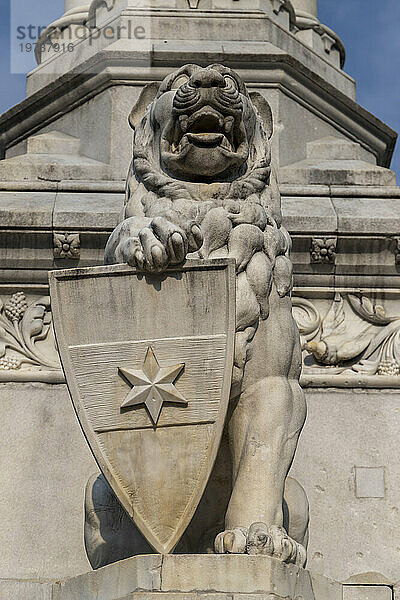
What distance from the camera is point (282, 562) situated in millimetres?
5406

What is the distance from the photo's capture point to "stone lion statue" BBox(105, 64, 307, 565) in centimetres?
568

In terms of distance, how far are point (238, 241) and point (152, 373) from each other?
77 cm

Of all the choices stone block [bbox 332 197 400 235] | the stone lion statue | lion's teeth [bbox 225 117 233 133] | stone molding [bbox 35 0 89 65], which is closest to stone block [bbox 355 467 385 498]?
the stone lion statue

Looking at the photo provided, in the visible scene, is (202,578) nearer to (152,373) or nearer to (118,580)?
(118,580)

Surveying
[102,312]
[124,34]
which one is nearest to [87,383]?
[102,312]

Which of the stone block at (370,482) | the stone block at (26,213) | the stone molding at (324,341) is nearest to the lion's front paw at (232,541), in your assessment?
the stone block at (370,482)

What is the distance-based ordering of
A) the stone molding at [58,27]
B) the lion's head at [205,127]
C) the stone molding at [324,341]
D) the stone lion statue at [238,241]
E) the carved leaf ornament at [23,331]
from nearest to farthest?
1. the stone lion statue at [238,241]
2. the lion's head at [205,127]
3. the stone molding at [324,341]
4. the carved leaf ornament at [23,331]
5. the stone molding at [58,27]

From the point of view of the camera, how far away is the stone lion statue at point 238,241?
18.6 feet

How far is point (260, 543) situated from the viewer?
17.8 feet

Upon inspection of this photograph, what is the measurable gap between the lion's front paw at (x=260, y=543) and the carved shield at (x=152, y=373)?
0.62ft

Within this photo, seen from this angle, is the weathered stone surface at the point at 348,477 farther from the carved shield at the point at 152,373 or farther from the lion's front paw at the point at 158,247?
the lion's front paw at the point at 158,247

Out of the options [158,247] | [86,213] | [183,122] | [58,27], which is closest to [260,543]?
[158,247]

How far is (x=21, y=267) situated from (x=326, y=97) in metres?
2.68

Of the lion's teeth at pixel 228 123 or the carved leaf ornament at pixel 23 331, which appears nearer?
the lion's teeth at pixel 228 123
